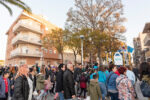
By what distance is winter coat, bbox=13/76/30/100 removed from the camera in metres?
3.11

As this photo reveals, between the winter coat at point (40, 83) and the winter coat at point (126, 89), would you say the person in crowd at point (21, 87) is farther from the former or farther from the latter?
the winter coat at point (40, 83)

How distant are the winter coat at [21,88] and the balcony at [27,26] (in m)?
32.5

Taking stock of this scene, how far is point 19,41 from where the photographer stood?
33.0m

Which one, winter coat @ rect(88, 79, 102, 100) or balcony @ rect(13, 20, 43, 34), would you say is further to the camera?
balcony @ rect(13, 20, 43, 34)

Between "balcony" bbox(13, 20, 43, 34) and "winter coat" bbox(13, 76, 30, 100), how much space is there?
107ft

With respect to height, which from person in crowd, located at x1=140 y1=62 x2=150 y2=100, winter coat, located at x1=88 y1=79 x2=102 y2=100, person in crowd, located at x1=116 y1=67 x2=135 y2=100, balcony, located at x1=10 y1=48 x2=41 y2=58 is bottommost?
winter coat, located at x1=88 y1=79 x2=102 y2=100

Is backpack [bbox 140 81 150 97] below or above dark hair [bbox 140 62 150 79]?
below

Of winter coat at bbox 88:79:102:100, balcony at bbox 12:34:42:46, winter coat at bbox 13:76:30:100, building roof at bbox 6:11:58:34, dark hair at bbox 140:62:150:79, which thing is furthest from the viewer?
building roof at bbox 6:11:58:34

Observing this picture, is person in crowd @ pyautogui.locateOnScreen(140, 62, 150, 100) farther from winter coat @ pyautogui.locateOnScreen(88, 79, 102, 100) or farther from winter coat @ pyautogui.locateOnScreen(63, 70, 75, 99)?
winter coat @ pyautogui.locateOnScreen(63, 70, 75, 99)

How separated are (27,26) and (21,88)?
33117mm

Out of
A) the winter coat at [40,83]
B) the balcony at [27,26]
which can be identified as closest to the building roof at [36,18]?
the balcony at [27,26]

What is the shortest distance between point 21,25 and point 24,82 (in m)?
32.6

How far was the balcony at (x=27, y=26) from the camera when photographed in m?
32.9

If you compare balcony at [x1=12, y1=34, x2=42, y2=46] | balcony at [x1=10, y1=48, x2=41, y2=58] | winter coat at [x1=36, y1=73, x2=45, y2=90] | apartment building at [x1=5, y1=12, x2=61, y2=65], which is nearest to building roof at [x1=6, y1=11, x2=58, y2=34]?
apartment building at [x1=5, y1=12, x2=61, y2=65]
